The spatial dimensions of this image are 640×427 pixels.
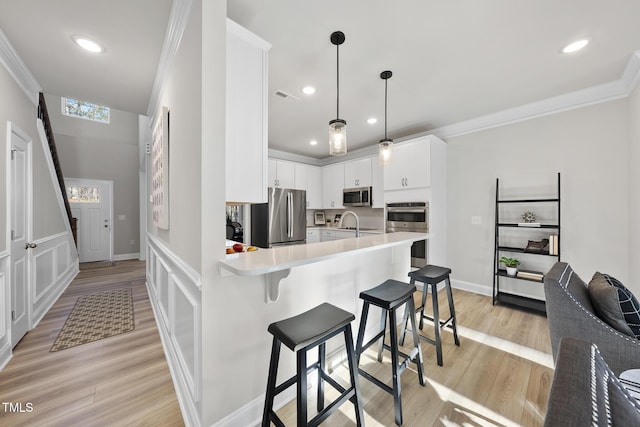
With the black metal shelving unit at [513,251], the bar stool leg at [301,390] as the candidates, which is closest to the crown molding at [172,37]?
the bar stool leg at [301,390]

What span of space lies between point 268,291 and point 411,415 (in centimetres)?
115

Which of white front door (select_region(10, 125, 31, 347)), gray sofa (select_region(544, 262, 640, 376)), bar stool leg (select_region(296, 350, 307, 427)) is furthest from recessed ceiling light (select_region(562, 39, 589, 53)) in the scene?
white front door (select_region(10, 125, 31, 347))

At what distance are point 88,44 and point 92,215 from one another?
17.5 ft

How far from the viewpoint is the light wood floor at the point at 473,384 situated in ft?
4.76

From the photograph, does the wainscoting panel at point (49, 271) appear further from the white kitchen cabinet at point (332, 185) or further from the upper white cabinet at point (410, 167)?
the upper white cabinet at point (410, 167)

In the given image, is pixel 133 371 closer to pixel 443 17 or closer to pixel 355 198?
pixel 443 17

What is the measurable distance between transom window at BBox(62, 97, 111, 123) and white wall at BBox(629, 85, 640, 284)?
8.81m

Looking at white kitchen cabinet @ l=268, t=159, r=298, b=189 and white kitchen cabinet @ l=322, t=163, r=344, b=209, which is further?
white kitchen cabinet @ l=322, t=163, r=344, b=209

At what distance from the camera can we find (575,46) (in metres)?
1.96

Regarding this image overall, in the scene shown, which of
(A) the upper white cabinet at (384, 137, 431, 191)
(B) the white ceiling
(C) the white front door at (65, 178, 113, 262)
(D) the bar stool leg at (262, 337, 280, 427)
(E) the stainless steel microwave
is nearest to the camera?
(D) the bar stool leg at (262, 337, 280, 427)

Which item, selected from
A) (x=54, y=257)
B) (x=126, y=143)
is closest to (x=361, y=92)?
(x=54, y=257)

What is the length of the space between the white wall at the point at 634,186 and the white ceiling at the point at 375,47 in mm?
386

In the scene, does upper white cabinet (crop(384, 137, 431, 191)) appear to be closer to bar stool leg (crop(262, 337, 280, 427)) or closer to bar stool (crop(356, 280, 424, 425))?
bar stool (crop(356, 280, 424, 425))

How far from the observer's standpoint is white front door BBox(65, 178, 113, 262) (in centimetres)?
555
